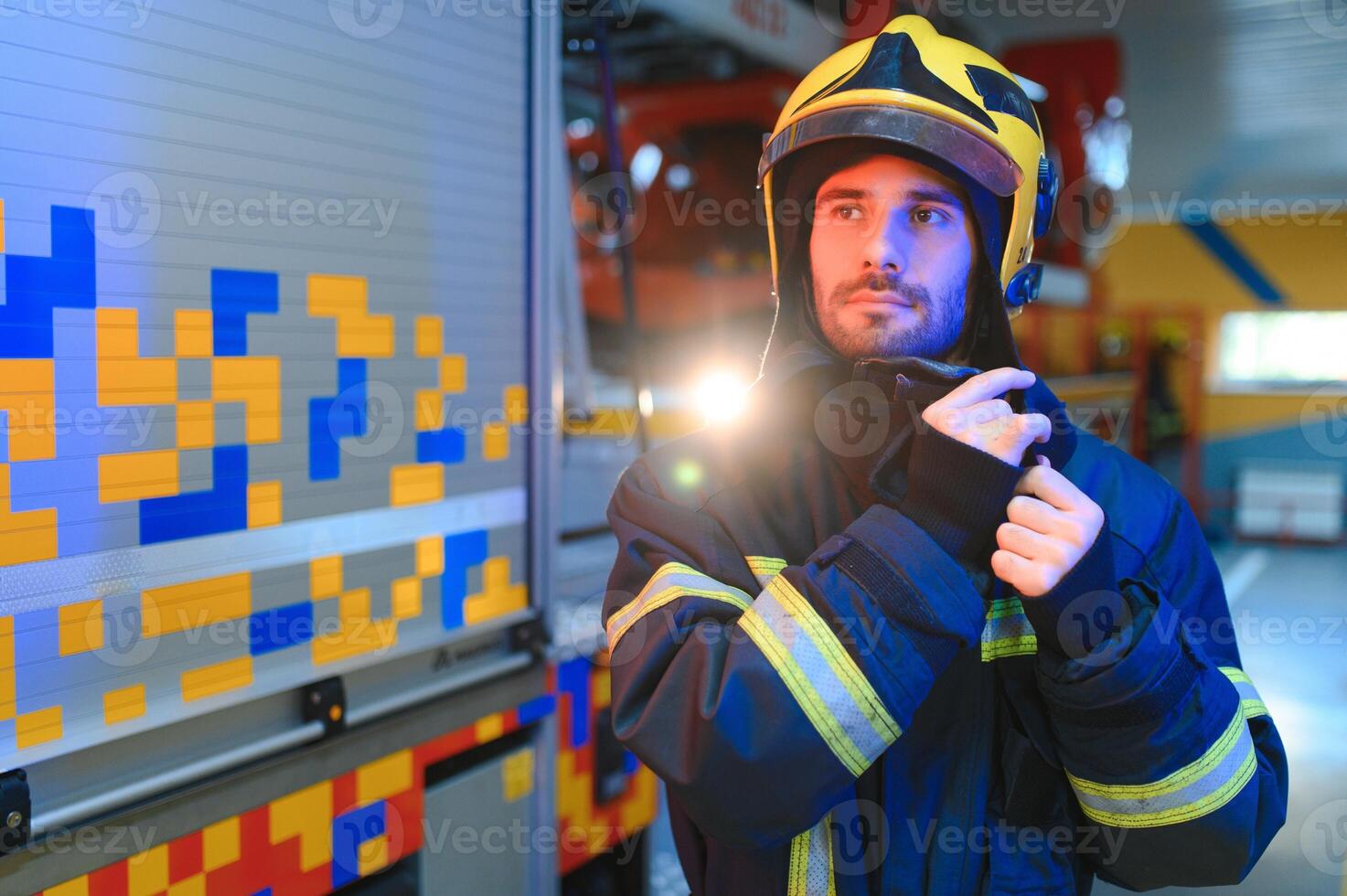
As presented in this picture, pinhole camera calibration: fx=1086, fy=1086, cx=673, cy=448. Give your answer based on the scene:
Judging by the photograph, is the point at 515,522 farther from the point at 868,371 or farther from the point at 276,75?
the point at 868,371

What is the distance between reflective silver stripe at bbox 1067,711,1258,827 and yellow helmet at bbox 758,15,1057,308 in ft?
1.77

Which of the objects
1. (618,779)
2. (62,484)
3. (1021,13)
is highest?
(1021,13)

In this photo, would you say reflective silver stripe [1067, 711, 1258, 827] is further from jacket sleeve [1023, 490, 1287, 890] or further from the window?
the window

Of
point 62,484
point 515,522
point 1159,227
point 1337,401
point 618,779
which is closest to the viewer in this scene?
point 62,484

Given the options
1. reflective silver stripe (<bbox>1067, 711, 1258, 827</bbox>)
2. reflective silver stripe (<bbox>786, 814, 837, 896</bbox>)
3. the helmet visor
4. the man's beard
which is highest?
the helmet visor

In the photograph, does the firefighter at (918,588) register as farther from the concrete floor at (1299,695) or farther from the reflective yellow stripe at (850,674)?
the concrete floor at (1299,695)

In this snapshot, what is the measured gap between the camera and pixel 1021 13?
5.55 m

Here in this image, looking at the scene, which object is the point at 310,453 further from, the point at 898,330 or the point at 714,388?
the point at 714,388

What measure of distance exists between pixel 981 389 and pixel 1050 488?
0.11 m

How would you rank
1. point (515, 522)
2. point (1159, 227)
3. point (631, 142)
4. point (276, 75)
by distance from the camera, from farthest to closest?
point (1159, 227), point (631, 142), point (515, 522), point (276, 75)

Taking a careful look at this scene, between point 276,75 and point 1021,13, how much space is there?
4.90 m

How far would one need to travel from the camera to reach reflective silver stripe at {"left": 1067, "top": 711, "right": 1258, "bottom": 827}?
99 cm

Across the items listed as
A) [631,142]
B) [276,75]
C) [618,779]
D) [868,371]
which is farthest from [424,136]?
[631,142]

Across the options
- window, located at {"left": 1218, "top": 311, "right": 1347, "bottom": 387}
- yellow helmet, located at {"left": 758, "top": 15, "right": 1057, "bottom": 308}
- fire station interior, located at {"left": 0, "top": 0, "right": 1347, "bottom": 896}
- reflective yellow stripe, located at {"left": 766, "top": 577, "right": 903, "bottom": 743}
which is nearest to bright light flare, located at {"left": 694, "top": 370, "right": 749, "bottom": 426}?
fire station interior, located at {"left": 0, "top": 0, "right": 1347, "bottom": 896}
